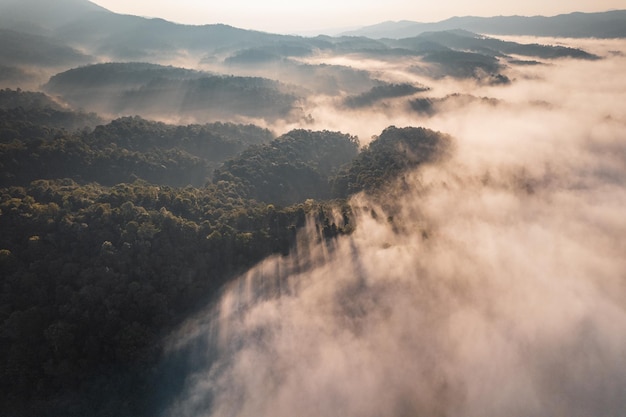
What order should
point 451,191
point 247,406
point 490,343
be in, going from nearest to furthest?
1. point 247,406
2. point 490,343
3. point 451,191

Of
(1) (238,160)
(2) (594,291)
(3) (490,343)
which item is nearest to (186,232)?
(1) (238,160)

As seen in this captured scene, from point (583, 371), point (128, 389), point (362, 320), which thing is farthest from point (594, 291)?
point (128, 389)

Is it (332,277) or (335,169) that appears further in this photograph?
(335,169)

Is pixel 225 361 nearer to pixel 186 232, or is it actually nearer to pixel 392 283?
pixel 186 232

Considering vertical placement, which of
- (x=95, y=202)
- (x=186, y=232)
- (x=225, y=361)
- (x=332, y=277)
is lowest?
(x=225, y=361)

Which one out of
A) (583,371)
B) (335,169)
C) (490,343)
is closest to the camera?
(583,371)

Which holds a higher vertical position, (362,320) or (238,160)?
(238,160)
